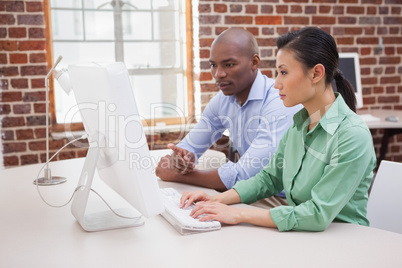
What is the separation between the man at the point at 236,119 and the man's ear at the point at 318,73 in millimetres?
502

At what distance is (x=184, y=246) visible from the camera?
105 cm

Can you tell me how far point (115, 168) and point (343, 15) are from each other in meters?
2.93

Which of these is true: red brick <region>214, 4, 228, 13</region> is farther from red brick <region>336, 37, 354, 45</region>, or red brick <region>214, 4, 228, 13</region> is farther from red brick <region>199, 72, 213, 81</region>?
red brick <region>336, 37, 354, 45</region>

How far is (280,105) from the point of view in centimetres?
192

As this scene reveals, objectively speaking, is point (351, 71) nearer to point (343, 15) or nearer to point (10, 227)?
point (343, 15)

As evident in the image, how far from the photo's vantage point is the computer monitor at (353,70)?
11.1 ft

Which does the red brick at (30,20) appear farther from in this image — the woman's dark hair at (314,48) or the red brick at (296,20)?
the woman's dark hair at (314,48)

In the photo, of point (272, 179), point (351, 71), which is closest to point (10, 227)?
point (272, 179)

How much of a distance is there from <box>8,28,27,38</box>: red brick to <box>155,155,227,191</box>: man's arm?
5.28 feet

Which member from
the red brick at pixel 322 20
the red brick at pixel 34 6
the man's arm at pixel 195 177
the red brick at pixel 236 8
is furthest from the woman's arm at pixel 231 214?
the red brick at pixel 322 20

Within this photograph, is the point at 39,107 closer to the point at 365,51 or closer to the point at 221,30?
the point at 221,30

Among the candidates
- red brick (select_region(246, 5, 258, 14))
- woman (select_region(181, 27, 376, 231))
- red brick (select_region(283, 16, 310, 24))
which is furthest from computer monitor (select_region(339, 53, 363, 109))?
woman (select_region(181, 27, 376, 231))

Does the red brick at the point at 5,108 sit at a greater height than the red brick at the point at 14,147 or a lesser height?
greater

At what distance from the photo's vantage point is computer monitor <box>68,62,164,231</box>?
36.5 inches
